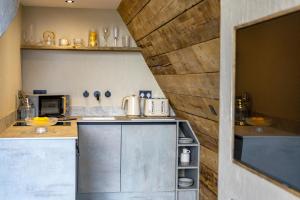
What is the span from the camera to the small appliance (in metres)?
4.62

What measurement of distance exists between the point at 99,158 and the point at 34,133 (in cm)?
119

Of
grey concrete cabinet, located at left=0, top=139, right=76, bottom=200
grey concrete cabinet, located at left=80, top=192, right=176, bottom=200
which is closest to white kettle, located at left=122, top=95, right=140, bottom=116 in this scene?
grey concrete cabinet, located at left=80, top=192, right=176, bottom=200

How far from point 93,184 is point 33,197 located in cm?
138

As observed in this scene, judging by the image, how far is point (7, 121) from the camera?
3.67 m

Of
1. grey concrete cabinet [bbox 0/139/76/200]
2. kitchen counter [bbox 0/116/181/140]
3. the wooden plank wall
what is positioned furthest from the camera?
kitchen counter [bbox 0/116/181/140]

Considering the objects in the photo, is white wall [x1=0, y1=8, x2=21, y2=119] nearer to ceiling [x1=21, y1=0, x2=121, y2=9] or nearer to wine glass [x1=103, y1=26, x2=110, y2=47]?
ceiling [x1=21, y1=0, x2=121, y2=9]

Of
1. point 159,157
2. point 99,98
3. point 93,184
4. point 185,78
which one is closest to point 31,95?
point 99,98

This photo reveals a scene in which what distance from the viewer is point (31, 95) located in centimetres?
439

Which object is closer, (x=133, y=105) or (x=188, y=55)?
(x=188, y=55)

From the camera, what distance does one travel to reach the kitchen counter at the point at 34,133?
297cm

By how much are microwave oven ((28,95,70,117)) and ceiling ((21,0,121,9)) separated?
1014 mm

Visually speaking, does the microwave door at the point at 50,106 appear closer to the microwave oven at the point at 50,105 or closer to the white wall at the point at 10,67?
the microwave oven at the point at 50,105

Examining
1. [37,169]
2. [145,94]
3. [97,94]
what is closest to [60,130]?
[37,169]

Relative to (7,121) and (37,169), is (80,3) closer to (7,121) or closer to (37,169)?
(7,121)
